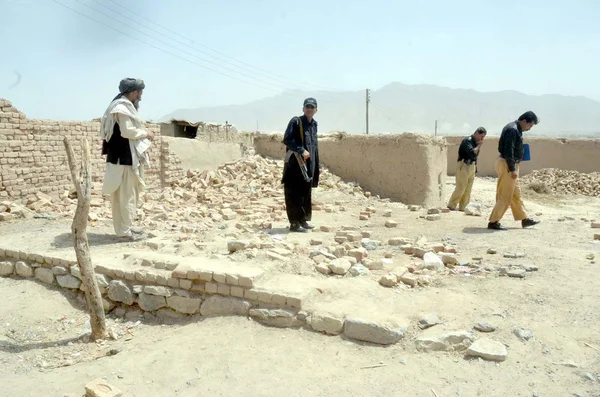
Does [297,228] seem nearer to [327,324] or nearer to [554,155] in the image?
[327,324]

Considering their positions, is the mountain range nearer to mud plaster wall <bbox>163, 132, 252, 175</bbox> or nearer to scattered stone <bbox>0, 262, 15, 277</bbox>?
mud plaster wall <bbox>163, 132, 252, 175</bbox>

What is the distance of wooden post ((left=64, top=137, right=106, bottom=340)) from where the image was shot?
356 cm

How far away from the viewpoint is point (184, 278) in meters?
3.92

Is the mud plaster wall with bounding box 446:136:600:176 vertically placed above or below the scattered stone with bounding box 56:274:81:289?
above

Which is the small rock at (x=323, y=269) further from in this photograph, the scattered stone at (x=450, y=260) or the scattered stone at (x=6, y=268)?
the scattered stone at (x=6, y=268)

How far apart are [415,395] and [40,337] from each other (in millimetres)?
3045

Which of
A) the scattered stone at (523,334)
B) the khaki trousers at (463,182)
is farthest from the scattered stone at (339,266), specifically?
the khaki trousers at (463,182)

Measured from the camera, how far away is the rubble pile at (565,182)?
13.3 m

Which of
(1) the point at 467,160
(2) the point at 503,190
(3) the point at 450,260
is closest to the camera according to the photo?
(3) the point at 450,260

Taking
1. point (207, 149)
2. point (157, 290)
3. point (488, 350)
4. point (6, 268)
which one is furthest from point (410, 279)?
point (207, 149)

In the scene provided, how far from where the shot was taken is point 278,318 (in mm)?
3451

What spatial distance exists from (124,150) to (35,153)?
2.78m

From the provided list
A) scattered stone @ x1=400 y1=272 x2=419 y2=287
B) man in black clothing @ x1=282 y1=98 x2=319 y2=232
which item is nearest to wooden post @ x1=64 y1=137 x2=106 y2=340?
scattered stone @ x1=400 y1=272 x2=419 y2=287

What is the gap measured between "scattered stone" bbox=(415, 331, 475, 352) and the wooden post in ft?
7.88
